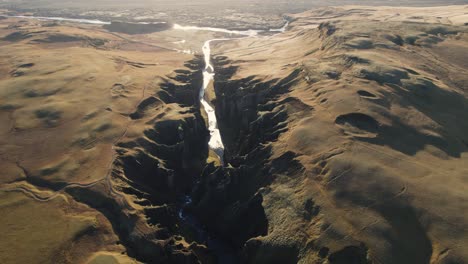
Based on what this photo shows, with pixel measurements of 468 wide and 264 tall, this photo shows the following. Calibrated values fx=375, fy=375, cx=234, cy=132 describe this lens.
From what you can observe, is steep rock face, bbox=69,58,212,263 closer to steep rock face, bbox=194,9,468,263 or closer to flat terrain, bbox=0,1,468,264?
flat terrain, bbox=0,1,468,264

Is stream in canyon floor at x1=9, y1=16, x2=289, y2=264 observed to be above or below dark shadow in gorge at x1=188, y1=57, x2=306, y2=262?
below

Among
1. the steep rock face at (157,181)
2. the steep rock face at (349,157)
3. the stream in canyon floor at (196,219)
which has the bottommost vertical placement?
the stream in canyon floor at (196,219)

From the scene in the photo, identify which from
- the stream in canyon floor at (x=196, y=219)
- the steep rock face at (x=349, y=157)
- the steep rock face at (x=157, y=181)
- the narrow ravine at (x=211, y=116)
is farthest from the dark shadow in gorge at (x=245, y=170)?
the steep rock face at (x=157, y=181)

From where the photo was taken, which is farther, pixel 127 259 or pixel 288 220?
pixel 288 220

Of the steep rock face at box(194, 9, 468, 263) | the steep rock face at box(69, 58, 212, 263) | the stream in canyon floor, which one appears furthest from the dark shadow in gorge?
the steep rock face at box(69, 58, 212, 263)

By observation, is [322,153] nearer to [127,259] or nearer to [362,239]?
[362,239]

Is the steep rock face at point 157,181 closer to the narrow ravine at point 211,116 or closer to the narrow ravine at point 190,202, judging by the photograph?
the narrow ravine at point 190,202

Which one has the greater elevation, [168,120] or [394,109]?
[394,109]

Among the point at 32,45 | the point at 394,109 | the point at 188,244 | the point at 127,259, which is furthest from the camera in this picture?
the point at 32,45

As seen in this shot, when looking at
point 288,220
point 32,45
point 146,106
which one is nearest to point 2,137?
point 146,106

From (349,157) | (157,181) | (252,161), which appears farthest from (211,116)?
(349,157)

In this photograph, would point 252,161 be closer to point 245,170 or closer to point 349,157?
point 245,170
